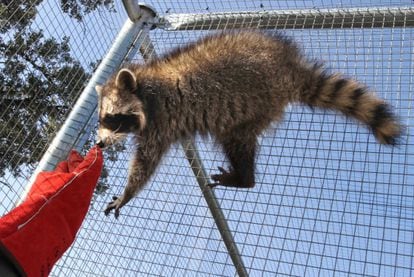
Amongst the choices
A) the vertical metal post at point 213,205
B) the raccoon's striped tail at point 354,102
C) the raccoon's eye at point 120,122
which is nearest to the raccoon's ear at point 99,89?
the raccoon's eye at point 120,122

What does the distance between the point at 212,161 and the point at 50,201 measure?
1203mm

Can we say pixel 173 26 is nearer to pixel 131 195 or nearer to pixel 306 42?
pixel 306 42

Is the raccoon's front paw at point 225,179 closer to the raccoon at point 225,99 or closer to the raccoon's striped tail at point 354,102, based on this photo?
the raccoon at point 225,99

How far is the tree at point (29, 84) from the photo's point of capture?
255 cm

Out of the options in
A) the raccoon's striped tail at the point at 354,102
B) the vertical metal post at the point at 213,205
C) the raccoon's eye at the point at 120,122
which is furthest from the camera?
the vertical metal post at the point at 213,205

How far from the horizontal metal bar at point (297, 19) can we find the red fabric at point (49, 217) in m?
1.22

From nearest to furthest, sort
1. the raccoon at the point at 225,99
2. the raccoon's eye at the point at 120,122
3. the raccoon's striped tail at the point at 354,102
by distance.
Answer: the raccoon's striped tail at the point at 354,102 < the raccoon at the point at 225,99 < the raccoon's eye at the point at 120,122

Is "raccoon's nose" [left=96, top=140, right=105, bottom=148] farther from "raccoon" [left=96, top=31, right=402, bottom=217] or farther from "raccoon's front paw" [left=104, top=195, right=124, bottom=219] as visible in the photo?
"raccoon's front paw" [left=104, top=195, right=124, bottom=219]

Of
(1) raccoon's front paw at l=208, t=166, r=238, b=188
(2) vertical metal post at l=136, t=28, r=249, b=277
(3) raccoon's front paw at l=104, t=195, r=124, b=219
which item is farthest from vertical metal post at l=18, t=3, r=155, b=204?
(1) raccoon's front paw at l=208, t=166, r=238, b=188

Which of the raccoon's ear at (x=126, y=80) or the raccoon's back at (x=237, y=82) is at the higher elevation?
the raccoon's ear at (x=126, y=80)

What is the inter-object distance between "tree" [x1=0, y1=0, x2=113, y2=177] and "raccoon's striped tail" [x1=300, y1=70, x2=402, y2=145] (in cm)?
121

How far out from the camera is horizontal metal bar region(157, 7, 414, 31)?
9.28 ft

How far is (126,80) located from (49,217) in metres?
1.00

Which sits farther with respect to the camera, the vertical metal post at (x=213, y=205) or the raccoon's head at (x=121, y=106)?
the vertical metal post at (x=213, y=205)
